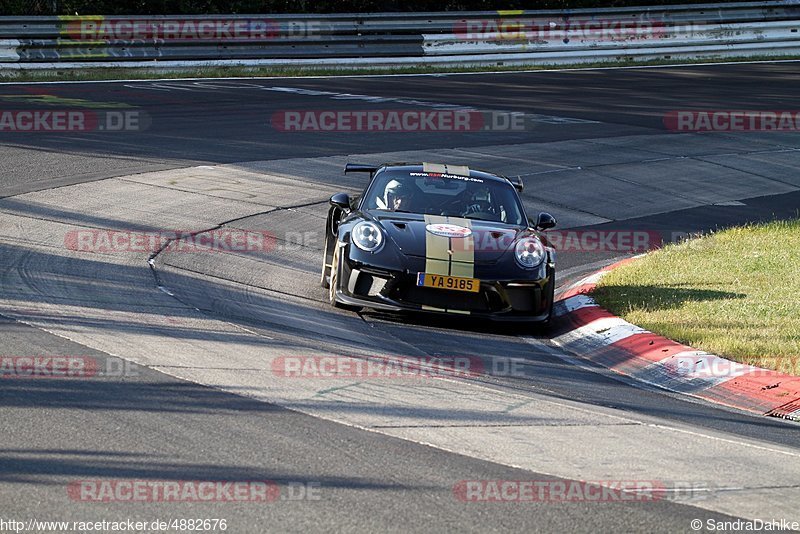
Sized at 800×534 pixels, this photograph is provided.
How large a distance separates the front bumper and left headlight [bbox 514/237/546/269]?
4.1 inches

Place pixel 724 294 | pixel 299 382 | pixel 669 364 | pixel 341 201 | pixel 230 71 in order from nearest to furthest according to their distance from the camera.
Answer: pixel 299 382 → pixel 669 364 → pixel 341 201 → pixel 724 294 → pixel 230 71

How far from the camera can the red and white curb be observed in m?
7.56

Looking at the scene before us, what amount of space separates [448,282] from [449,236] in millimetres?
537

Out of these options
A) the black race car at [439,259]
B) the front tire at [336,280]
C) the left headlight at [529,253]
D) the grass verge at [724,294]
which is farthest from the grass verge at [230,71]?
the left headlight at [529,253]

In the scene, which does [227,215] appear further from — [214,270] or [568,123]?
[568,123]

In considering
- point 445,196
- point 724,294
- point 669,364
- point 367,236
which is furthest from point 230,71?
point 669,364

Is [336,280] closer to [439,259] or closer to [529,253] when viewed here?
[439,259]

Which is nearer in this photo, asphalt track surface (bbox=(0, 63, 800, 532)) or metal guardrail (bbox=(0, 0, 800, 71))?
asphalt track surface (bbox=(0, 63, 800, 532))

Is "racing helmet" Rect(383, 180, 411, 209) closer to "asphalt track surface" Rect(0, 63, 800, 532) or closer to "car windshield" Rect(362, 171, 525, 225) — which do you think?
"car windshield" Rect(362, 171, 525, 225)

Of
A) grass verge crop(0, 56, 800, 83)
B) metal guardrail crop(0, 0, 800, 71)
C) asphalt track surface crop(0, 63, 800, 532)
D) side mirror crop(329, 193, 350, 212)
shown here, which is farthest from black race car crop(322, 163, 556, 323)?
metal guardrail crop(0, 0, 800, 71)

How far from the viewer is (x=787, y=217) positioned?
50.8 feet

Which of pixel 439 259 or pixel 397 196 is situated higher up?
pixel 397 196

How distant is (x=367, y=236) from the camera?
9547 mm

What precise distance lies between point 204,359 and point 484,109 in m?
14.7
